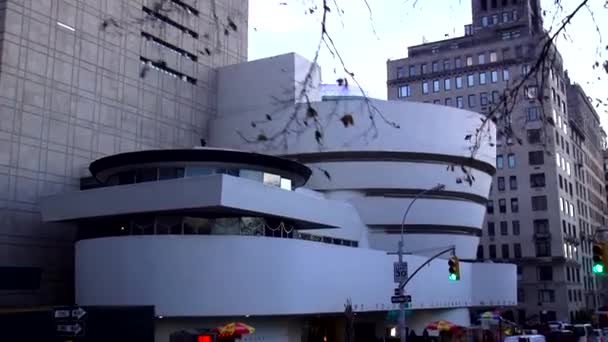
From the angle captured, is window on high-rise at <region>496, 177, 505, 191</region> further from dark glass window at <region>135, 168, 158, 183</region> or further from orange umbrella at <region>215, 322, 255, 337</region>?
orange umbrella at <region>215, 322, 255, 337</region>

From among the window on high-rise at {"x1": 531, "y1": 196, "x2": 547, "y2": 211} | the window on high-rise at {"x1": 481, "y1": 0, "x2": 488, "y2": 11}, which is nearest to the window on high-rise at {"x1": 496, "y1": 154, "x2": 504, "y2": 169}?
the window on high-rise at {"x1": 531, "y1": 196, "x2": 547, "y2": 211}

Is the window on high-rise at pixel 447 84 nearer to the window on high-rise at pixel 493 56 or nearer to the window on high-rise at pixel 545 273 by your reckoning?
the window on high-rise at pixel 493 56

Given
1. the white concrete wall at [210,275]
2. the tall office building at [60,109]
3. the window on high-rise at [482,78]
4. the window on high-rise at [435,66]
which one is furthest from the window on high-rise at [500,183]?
the white concrete wall at [210,275]

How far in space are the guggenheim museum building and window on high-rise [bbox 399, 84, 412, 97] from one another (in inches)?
2080

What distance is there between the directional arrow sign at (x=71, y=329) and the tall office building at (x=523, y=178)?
86.2 metres

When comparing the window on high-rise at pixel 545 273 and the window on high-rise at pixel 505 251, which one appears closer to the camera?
the window on high-rise at pixel 545 273

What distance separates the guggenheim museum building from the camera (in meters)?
40.8

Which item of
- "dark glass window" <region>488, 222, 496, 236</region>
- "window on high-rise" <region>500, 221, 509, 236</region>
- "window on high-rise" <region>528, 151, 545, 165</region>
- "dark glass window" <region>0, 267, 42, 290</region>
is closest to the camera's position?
"dark glass window" <region>0, 267, 42, 290</region>

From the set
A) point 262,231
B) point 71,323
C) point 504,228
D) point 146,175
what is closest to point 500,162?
point 504,228

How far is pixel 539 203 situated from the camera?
337ft

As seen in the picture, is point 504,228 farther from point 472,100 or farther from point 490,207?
point 472,100

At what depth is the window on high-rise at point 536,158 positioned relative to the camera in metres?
103

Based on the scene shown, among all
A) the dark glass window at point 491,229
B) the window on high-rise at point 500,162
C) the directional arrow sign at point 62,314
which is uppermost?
the window on high-rise at point 500,162

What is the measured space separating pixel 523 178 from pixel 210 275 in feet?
243
